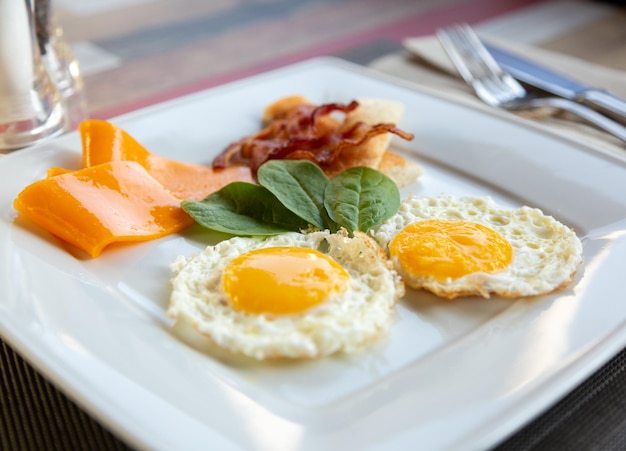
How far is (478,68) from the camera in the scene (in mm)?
3525

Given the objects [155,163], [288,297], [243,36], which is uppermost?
[288,297]

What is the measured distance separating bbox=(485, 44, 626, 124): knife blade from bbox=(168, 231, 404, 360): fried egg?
161cm

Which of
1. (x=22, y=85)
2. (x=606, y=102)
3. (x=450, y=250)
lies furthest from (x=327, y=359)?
(x=606, y=102)

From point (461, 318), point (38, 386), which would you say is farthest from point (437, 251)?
point (38, 386)

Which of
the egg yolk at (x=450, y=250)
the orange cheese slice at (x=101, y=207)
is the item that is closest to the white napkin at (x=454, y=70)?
the egg yolk at (x=450, y=250)

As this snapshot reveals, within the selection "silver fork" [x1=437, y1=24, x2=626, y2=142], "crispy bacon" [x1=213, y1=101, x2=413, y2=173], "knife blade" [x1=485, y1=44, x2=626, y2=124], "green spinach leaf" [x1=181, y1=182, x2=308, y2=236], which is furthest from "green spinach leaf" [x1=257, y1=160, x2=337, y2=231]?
"knife blade" [x1=485, y1=44, x2=626, y2=124]

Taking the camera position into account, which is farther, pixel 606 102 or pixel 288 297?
pixel 606 102

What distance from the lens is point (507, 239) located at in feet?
6.74

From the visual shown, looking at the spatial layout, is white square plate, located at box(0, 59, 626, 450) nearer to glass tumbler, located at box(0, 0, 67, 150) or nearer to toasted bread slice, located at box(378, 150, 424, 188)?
toasted bread slice, located at box(378, 150, 424, 188)

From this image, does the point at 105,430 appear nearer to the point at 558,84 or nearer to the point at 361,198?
the point at 361,198

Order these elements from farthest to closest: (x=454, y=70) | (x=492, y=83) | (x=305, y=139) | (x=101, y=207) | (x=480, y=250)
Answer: (x=454, y=70)
(x=492, y=83)
(x=305, y=139)
(x=101, y=207)
(x=480, y=250)

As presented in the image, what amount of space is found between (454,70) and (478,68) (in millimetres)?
174

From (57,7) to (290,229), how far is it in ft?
12.2

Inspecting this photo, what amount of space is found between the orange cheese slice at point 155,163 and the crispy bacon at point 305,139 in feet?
0.25
